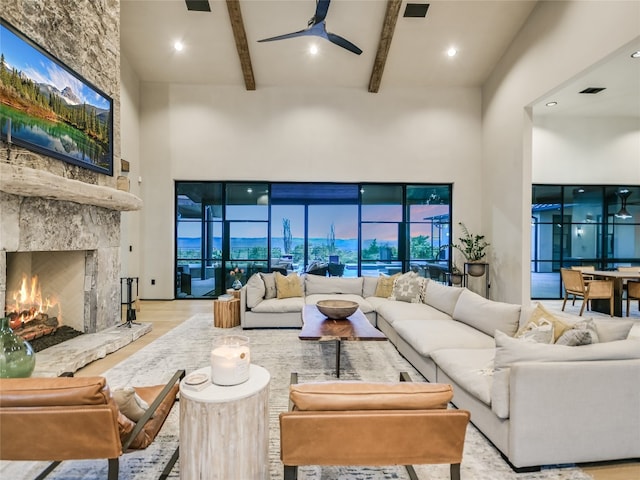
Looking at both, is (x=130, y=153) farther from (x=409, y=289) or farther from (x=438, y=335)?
(x=438, y=335)

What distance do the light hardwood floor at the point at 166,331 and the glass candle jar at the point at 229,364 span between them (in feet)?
7.06

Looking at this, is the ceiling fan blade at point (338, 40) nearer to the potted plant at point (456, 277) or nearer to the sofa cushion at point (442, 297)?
the sofa cushion at point (442, 297)

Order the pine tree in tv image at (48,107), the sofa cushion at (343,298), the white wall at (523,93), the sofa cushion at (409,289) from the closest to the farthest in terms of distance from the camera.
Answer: the pine tree in tv image at (48,107)
the white wall at (523,93)
the sofa cushion at (343,298)
the sofa cushion at (409,289)

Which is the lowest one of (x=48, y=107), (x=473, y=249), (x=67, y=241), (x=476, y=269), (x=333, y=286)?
(x=333, y=286)

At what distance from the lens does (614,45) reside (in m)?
4.24

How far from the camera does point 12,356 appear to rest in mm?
2654

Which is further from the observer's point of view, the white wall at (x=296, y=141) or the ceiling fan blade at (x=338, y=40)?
the white wall at (x=296, y=141)

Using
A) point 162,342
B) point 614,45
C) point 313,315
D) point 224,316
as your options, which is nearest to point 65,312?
point 162,342

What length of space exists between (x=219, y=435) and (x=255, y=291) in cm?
357

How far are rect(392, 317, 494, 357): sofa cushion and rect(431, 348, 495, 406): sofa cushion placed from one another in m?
0.14

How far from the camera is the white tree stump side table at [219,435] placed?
1.52 meters

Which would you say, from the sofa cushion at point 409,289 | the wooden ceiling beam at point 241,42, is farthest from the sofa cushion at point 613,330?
the wooden ceiling beam at point 241,42

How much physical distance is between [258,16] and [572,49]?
5.13 metres

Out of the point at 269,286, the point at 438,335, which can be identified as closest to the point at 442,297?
the point at 438,335
